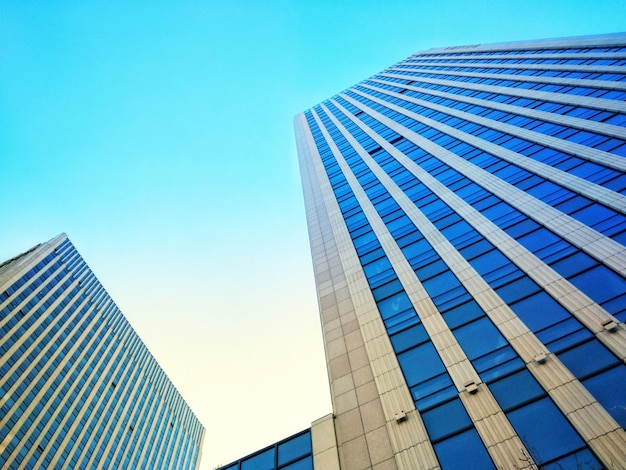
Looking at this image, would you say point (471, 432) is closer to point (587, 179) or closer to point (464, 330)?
point (464, 330)

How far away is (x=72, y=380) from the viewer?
271 ft

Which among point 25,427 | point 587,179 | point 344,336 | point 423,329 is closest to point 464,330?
point 423,329

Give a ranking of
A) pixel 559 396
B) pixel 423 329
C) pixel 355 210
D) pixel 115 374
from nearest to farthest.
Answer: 1. pixel 559 396
2. pixel 423 329
3. pixel 355 210
4. pixel 115 374

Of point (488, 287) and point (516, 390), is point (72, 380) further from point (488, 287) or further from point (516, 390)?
point (516, 390)

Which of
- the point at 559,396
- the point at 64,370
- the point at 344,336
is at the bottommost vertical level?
the point at 64,370

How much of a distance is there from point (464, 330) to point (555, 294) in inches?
158

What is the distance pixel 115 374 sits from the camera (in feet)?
320

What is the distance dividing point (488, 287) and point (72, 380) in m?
87.5

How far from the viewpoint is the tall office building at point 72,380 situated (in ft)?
228

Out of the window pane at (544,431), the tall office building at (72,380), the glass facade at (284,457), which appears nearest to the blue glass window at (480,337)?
the window pane at (544,431)

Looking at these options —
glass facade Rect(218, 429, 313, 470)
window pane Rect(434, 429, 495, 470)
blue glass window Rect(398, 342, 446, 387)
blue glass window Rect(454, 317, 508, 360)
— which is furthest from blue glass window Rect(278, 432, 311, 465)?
blue glass window Rect(454, 317, 508, 360)

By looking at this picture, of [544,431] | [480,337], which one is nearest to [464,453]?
[544,431]

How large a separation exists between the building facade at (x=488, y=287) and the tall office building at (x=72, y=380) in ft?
204

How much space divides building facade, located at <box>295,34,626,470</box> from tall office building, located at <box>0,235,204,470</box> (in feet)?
204
